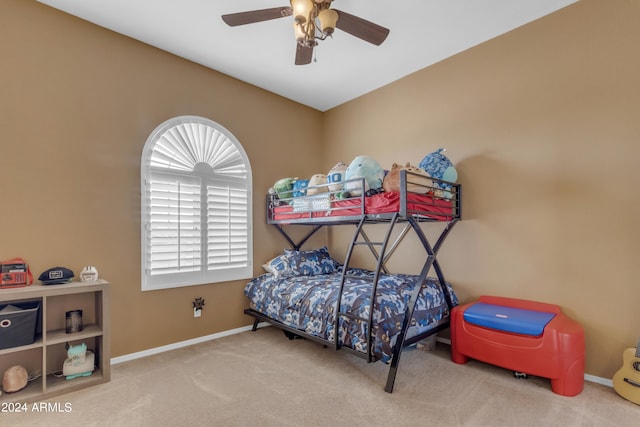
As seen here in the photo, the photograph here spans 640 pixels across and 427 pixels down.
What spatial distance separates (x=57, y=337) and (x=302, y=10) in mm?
2760

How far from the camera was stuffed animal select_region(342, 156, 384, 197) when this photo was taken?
258 cm

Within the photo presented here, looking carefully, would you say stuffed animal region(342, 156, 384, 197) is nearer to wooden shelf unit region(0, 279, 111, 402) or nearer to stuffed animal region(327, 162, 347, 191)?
stuffed animal region(327, 162, 347, 191)

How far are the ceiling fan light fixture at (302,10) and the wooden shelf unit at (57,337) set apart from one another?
233 cm

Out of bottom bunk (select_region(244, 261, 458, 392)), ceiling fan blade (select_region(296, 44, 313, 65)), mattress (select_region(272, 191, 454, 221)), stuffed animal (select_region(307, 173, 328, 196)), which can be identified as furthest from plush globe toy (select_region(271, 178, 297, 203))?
ceiling fan blade (select_region(296, 44, 313, 65))

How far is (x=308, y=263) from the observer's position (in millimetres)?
3586

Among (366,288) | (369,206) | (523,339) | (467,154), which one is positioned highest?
(467,154)

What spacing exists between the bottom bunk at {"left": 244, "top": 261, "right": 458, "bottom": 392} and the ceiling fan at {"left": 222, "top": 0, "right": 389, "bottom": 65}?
1798 mm

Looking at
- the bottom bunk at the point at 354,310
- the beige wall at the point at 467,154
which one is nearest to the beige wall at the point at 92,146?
the beige wall at the point at 467,154

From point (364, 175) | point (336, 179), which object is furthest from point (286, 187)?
point (364, 175)

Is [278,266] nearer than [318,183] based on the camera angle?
No

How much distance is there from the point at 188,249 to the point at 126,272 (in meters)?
0.56

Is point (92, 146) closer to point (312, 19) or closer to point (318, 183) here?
point (318, 183)

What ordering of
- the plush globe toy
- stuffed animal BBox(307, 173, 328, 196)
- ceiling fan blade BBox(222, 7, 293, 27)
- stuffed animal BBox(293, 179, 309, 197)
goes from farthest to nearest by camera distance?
the plush globe toy → stuffed animal BBox(293, 179, 309, 197) → stuffed animal BBox(307, 173, 328, 196) → ceiling fan blade BBox(222, 7, 293, 27)

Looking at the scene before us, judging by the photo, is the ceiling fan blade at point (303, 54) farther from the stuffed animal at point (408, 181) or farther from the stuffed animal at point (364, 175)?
the stuffed animal at point (408, 181)
